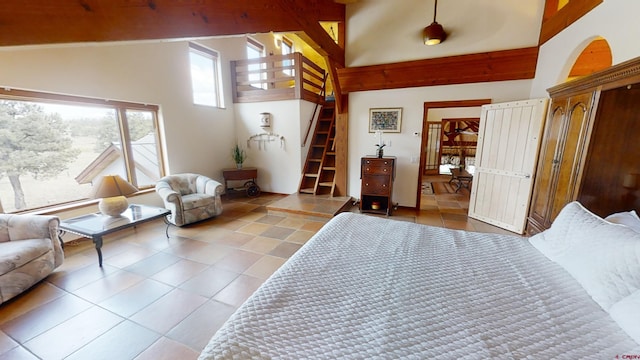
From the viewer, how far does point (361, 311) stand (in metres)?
1.07

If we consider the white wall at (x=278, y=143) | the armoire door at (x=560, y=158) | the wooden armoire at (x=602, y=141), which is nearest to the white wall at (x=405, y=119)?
the white wall at (x=278, y=143)

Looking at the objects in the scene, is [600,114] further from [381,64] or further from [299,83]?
[299,83]

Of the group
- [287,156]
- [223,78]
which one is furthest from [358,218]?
[223,78]

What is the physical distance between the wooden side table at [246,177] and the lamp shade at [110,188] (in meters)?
2.57

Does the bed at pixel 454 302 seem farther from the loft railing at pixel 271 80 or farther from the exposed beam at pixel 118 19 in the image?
the loft railing at pixel 271 80

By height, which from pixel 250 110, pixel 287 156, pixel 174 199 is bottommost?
pixel 174 199

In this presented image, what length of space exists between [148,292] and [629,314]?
3.16m

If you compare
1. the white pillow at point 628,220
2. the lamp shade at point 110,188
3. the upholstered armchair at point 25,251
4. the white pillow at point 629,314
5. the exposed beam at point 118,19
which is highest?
the exposed beam at point 118,19

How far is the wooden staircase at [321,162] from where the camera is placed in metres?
5.36

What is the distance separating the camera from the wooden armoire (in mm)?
1849

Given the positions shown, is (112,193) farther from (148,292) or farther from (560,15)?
(560,15)

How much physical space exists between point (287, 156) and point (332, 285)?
4.57 meters

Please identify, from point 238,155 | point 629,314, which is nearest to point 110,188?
point 238,155

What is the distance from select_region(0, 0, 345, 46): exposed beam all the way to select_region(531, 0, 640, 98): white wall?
3.12m
